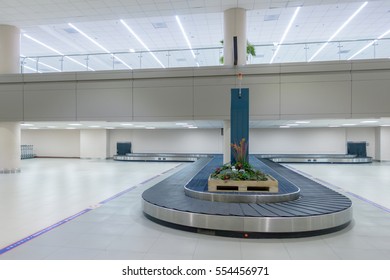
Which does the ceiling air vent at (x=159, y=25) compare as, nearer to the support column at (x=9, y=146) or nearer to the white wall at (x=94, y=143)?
the support column at (x=9, y=146)

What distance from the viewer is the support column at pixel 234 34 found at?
12.5 m

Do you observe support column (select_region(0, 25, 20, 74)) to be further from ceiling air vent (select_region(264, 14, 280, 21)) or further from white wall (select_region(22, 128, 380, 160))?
ceiling air vent (select_region(264, 14, 280, 21))

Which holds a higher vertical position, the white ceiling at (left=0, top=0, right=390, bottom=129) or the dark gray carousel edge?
the white ceiling at (left=0, top=0, right=390, bottom=129)

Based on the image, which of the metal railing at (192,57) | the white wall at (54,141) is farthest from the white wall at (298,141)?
the white wall at (54,141)

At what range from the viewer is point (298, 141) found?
75.4ft

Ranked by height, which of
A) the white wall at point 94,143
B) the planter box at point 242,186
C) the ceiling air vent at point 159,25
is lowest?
the planter box at point 242,186

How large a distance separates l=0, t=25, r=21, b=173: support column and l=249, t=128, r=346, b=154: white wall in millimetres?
17382

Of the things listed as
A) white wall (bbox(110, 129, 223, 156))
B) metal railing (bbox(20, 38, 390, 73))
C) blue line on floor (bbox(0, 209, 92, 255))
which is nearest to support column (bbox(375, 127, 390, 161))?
metal railing (bbox(20, 38, 390, 73))

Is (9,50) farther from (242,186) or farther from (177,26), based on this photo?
(242,186)

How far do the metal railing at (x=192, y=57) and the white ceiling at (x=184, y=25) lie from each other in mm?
50

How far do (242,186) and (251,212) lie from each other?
143 cm

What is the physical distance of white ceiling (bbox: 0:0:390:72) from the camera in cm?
1309

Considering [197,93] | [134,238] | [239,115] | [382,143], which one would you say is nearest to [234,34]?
[197,93]
